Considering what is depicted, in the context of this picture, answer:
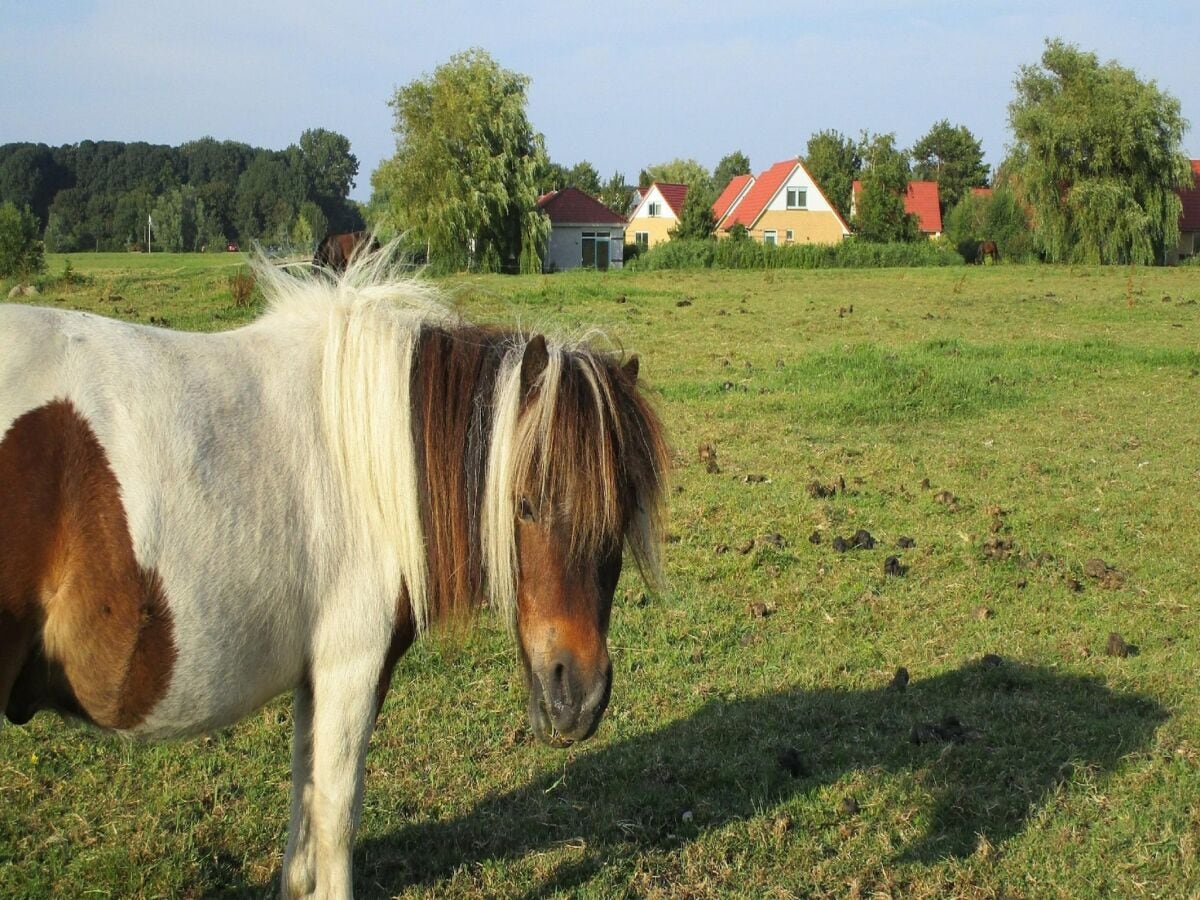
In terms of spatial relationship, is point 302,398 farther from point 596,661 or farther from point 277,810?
point 277,810

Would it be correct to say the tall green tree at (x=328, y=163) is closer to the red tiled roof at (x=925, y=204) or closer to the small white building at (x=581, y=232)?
the small white building at (x=581, y=232)

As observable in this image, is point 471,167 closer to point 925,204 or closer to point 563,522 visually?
point 925,204

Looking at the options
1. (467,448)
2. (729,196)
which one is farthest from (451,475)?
(729,196)

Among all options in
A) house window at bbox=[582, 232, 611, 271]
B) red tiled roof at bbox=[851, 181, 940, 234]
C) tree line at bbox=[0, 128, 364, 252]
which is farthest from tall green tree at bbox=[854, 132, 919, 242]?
tree line at bbox=[0, 128, 364, 252]

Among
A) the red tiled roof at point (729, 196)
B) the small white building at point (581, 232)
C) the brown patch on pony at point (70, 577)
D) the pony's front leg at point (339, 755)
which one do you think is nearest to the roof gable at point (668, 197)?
the red tiled roof at point (729, 196)

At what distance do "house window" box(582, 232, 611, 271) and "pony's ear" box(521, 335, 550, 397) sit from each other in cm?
5315

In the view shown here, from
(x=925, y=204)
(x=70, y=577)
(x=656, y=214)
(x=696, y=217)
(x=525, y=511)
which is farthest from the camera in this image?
(x=656, y=214)

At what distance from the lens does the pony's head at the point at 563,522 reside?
8.43 ft

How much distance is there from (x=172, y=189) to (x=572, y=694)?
7538 centimetres

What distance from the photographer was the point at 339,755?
2670 mm

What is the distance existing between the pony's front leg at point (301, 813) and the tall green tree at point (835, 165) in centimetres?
6218

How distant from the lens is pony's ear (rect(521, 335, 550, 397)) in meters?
2.70

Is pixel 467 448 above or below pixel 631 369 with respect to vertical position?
below

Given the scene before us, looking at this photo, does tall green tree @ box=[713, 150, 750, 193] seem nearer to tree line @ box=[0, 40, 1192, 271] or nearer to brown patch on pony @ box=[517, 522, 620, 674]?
tree line @ box=[0, 40, 1192, 271]
